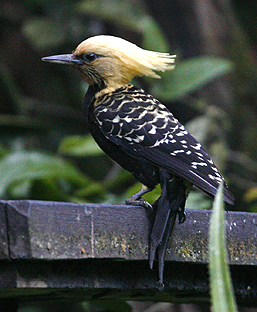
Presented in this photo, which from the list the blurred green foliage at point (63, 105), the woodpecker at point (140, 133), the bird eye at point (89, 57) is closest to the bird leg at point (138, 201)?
the woodpecker at point (140, 133)

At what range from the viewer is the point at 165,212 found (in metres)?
1.90

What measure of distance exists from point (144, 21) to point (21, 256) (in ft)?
10.7

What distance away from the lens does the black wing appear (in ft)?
6.58

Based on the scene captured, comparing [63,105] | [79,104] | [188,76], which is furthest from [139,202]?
[63,105]

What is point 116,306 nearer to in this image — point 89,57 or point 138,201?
point 138,201

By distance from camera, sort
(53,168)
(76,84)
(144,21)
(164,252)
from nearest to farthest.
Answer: (164,252) < (53,168) < (144,21) < (76,84)

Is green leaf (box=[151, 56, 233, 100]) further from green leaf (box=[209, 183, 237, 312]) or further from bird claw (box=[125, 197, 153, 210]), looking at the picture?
green leaf (box=[209, 183, 237, 312])

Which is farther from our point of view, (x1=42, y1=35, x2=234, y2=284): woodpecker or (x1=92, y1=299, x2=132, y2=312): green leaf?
(x1=92, y1=299, x2=132, y2=312): green leaf

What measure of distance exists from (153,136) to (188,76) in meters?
2.12

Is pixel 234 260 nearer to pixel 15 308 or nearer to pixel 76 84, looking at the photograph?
pixel 15 308

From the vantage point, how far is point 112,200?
11.4ft

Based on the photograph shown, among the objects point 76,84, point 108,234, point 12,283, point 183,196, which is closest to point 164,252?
point 108,234

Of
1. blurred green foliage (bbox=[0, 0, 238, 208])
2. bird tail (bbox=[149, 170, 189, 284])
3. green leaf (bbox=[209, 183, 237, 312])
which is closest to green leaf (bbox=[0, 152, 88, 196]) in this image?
blurred green foliage (bbox=[0, 0, 238, 208])

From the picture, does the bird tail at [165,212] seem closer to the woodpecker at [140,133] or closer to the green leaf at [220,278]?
the woodpecker at [140,133]
